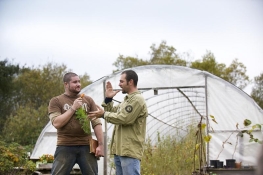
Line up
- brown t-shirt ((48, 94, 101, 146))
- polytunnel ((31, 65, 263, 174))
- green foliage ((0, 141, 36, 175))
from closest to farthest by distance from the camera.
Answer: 1. brown t-shirt ((48, 94, 101, 146))
2. green foliage ((0, 141, 36, 175))
3. polytunnel ((31, 65, 263, 174))

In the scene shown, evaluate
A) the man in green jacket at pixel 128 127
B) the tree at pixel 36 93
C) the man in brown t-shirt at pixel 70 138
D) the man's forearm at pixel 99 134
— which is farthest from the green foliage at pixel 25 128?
the man in green jacket at pixel 128 127

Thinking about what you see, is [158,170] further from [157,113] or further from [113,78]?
[157,113]

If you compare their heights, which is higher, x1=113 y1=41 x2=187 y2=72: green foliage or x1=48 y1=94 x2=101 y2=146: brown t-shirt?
x1=113 y1=41 x2=187 y2=72: green foliage

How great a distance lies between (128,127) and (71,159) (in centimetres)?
71

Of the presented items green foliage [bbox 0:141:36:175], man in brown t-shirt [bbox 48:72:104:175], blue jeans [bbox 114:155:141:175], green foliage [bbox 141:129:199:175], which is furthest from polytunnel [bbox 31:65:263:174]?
blue jeans [bbox 114:155:141:175]

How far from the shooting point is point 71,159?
5289mm

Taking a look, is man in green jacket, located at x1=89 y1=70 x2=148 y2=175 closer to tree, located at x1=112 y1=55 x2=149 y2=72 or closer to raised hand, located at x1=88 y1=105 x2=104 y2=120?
raised hand, located at x1=88 y1=105 x2=104 y2=120

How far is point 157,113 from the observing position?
42.2ft

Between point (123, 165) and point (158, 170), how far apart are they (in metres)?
3.82

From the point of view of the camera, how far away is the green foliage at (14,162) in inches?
313

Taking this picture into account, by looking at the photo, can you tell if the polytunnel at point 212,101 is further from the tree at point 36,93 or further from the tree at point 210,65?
the tree at point 210,65

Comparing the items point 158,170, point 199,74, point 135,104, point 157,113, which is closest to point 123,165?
point 135,104

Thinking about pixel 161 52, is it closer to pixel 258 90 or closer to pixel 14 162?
pixel 258 90

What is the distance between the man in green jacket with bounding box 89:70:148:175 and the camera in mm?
5023
